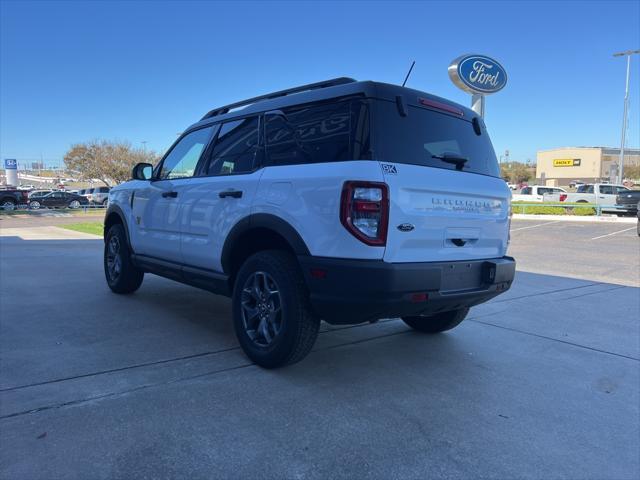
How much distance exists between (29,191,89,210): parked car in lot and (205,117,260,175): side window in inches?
1532

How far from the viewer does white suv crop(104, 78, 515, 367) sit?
10.4 feet

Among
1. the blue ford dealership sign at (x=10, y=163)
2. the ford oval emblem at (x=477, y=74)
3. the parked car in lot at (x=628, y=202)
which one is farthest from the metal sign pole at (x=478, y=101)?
the blue ford dealership sign at (x=10, y=163)

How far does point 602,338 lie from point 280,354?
11.5 ft

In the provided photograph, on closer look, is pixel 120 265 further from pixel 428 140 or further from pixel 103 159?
pixel 103 159

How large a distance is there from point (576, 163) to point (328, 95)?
9177cm

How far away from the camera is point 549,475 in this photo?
101 inches

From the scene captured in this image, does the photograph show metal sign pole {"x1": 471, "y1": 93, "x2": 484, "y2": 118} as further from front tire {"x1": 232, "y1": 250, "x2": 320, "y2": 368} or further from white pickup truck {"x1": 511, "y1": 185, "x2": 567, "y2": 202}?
front tire {"x1": 232, "y1": 250, "x2": 320, "y2": 368}

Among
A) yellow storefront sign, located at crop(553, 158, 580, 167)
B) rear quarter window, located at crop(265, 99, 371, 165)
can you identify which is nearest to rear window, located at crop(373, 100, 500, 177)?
rear quarter window, located at crop(265, 99, 371, 165)

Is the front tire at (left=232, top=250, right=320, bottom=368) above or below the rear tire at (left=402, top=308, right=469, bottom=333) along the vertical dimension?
above

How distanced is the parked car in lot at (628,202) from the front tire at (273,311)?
24.8m

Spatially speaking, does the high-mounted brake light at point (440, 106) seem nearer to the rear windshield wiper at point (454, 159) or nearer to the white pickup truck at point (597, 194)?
the rear windshield wiper at point (454, 159)

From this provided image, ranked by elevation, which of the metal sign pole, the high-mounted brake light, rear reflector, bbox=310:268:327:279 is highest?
the metal sign pole

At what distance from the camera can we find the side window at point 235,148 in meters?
4.14

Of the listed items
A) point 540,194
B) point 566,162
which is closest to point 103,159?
point 540,194
